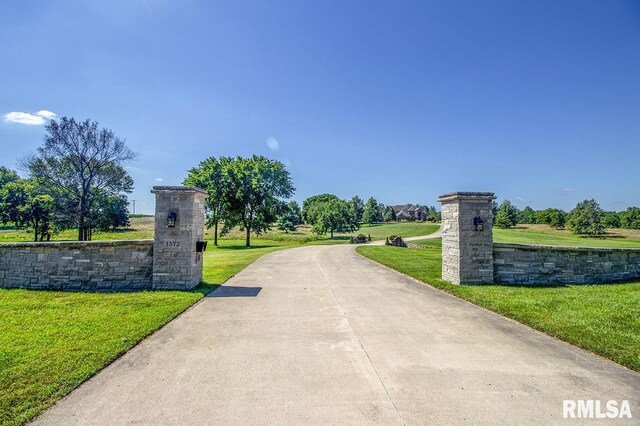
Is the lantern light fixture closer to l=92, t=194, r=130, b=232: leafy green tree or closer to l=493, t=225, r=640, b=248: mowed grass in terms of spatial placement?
l=493, t=225, r=640, b=248: mowed grass

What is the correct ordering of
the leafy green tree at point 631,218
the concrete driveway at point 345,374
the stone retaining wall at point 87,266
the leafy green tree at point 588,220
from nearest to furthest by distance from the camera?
1. the concrete driveway at point 345,374
2. the stone retaining wall at point 87,266
3. the leafy green tree at point 588,220
4. the leafy green tree at point 631,218

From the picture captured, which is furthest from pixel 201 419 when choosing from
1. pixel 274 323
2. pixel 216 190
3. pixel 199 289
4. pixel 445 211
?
pixel 216 190

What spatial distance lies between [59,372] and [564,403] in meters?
6.54

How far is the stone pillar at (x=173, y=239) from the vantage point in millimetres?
8719

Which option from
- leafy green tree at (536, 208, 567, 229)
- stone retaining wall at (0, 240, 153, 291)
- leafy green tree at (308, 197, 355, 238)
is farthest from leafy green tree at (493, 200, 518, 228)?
stone retaining wall at (0, 240, 153, 291)

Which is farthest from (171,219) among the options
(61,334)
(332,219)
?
(332,219)

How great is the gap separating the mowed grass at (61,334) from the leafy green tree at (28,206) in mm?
31980

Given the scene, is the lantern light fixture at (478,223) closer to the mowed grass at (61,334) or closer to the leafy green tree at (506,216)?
the mowed grass at (61,334)

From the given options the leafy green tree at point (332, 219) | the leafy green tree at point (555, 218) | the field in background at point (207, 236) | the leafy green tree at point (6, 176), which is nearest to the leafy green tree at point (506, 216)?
the leafy green tree at point (555, 218)

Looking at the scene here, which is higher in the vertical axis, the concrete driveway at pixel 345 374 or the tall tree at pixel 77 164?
the tall tree at pixel 77 164

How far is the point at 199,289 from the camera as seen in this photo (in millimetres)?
8852

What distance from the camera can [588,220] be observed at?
166ft

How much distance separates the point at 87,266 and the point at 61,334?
4.61m

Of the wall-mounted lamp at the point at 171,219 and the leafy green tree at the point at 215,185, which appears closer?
the wall-mounted lamp at the point at 171,219
